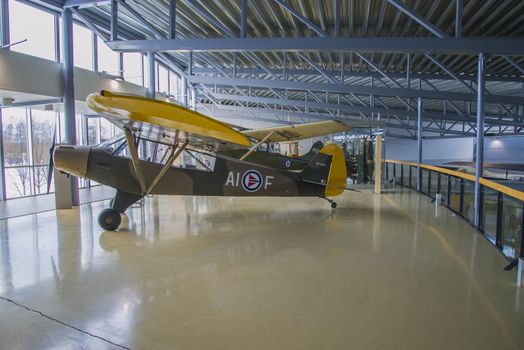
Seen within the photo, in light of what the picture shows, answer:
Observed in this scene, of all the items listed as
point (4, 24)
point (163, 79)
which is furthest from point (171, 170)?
point (163, 79)

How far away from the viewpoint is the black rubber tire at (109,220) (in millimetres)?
5094

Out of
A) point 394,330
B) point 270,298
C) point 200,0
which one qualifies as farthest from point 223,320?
point 200,0

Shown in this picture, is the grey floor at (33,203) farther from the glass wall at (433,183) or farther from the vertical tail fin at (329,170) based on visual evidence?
the glass wall at (433,183)

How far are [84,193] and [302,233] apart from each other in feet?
25.2

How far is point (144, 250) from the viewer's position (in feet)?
13.8

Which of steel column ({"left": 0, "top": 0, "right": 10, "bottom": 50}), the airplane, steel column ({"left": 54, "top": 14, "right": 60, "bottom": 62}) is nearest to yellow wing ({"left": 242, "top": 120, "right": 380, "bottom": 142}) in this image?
the airplane

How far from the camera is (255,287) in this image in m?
3.01

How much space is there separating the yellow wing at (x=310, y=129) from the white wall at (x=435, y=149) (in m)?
19.7

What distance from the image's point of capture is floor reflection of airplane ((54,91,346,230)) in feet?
16.7

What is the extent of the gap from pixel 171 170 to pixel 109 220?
4.37 feet

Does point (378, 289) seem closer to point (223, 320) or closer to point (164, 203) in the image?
point (223, 320)

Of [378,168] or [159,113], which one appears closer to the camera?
[159,113]

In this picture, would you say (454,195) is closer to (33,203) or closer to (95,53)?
(33,203)

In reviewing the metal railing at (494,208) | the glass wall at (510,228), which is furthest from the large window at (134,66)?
the glass wall at (510,228)
